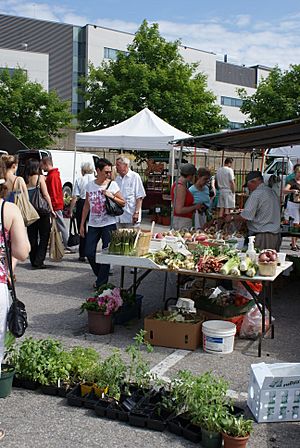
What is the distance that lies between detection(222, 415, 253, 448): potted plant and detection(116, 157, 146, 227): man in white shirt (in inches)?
202

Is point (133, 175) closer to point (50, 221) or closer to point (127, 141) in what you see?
point (50, 221)

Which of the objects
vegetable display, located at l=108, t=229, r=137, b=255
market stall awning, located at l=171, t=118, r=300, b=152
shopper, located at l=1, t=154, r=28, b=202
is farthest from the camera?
shopper, located at l=1, t=154, r=28, b=202

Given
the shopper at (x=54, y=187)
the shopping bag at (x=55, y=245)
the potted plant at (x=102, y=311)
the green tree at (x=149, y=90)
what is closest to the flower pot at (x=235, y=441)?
the potted plant at (x=102, y=311)

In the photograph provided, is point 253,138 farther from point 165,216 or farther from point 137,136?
point 165,216

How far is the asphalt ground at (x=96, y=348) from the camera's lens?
3.69m

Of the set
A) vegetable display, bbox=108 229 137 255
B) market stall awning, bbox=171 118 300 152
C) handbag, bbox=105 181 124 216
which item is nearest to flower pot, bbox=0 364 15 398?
vegetable display, bbox=108 229 137 255

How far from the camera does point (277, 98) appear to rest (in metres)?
26.0

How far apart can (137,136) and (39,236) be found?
14.8ft

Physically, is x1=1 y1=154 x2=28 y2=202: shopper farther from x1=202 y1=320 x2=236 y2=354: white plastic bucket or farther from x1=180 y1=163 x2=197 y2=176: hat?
x1=202 y1=320 x2=236 y2=354: white plastic bucket

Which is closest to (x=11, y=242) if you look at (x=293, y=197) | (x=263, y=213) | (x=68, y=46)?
(x=263, y=213)

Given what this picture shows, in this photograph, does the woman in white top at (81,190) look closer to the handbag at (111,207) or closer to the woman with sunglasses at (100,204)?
the woman with sunglasses at (100,204)

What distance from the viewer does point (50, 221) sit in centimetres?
931

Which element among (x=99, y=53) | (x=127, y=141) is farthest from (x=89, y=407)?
(x=99, y=53)

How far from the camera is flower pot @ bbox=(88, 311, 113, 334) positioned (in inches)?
231
